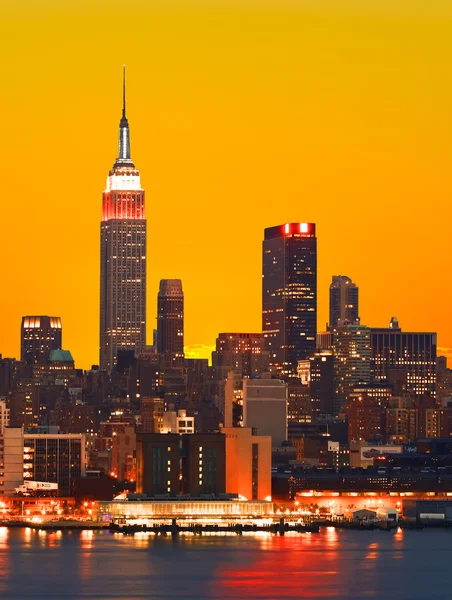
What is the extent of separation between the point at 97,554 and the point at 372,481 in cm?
6196

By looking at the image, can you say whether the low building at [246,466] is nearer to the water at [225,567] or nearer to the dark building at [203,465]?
the dark building at [203,465]

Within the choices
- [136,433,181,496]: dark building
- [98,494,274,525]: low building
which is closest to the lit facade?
[98,494,274,525]: low building

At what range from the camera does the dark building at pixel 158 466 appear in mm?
181875

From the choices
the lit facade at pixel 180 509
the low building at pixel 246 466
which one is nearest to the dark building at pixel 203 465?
the low building at pixel 246 466

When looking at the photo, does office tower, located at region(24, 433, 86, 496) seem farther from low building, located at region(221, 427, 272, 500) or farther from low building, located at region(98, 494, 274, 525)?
low building, located at region(98, 494, 274, 525)

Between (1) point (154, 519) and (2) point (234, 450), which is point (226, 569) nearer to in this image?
(1) point (154, 519)

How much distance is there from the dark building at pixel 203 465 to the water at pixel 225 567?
2318cm

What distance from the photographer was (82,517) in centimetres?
17625

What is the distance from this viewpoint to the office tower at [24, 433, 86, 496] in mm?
195500

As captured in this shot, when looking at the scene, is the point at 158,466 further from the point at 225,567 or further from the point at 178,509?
the point at 225,567

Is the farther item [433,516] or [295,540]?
[433,516]

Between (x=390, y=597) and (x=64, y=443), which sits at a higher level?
(x=64, y=443)

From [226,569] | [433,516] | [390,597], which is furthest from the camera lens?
[433,516]

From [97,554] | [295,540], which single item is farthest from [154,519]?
[97,554]
